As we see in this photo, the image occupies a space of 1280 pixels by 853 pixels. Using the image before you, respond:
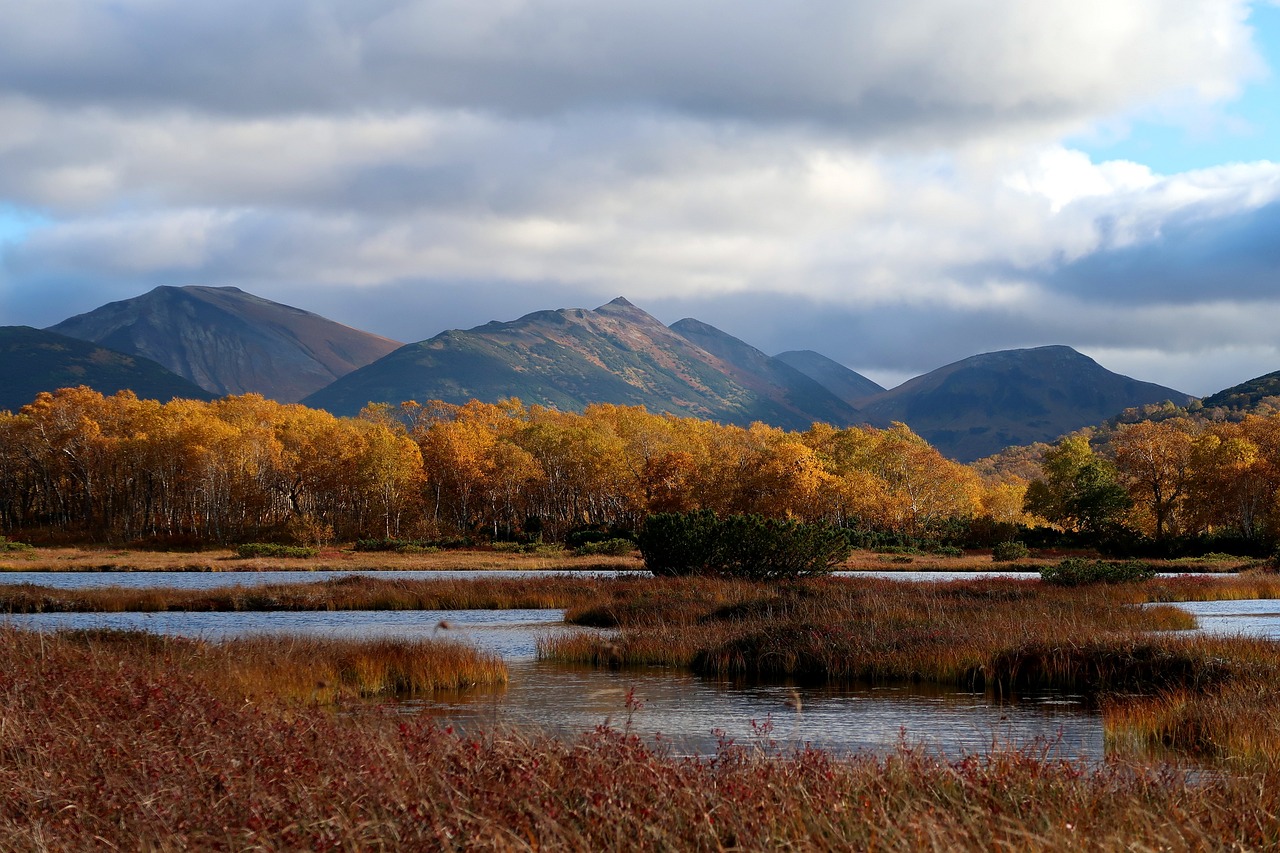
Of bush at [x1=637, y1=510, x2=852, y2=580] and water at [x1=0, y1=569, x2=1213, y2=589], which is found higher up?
bush at [x1=637, y1=510, x2=852, y2=580]

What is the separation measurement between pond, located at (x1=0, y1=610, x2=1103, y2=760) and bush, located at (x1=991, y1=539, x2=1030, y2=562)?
60.7 meters

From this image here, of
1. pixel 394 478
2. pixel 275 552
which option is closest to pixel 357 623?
pixel 275 552

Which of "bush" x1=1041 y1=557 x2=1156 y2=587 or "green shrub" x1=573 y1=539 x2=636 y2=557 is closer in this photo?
"bush" x1=1041 y1=557 x2=1156 y2=587

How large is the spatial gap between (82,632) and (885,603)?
67.3 ft

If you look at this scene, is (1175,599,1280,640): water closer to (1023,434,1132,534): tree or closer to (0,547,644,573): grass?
(0,547,644,573): grass

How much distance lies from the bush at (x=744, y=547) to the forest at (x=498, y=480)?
150 ft

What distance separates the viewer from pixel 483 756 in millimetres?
9766

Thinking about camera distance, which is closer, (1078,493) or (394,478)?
(1078,493)

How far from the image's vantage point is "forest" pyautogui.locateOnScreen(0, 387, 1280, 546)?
96.4 meters

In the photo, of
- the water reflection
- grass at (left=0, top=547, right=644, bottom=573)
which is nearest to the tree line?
grass at (left=0, top=547, right=644, bottom=573)

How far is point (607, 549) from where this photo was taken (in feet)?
274

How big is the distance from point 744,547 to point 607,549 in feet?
128

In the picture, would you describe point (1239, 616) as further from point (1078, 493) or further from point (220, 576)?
point (1078, 493)

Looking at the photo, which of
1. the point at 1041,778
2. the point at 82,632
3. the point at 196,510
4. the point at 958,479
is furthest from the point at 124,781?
the point at 196,510
